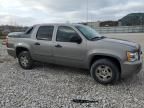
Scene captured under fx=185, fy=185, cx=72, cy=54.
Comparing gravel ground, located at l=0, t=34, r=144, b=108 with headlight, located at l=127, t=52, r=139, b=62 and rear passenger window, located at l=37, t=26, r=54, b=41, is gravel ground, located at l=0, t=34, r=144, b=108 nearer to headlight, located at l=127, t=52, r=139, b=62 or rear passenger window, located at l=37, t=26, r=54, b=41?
headlight, located at l=127, t=52, r=139, b=62

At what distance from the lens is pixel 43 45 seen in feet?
20.1

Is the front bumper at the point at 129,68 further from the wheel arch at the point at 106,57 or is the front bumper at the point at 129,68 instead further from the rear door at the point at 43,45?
the rear door at the point at 43,45

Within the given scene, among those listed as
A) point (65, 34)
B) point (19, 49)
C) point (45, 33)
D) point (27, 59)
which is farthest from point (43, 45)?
point (19, 49)

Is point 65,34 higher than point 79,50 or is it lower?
higher

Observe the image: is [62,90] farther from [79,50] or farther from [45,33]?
[45,33]

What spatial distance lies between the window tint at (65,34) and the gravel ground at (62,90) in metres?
1.18

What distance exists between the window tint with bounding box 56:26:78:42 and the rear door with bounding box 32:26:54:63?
1.01 ft

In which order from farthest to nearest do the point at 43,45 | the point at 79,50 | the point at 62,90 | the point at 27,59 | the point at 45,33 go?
the point at 27,59
the point at 45,33
the point at 43,45
the point at 79,50
the point at 62,90

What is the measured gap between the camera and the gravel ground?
3.95 m

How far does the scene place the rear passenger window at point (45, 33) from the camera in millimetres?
6109

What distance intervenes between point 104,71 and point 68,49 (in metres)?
1.26

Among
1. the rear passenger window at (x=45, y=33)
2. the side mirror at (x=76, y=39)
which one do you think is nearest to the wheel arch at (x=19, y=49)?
the rear passenger window at (x=45, y=33)

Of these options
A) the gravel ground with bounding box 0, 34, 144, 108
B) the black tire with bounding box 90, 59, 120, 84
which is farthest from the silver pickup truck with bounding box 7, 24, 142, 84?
the gravel ground with bounding box 0, 34, 144, 108

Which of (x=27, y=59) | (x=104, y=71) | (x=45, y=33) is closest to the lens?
(x=104, y=71)
